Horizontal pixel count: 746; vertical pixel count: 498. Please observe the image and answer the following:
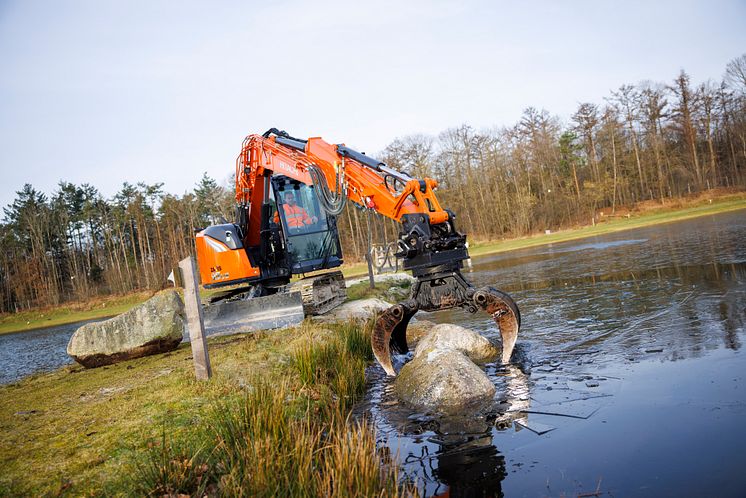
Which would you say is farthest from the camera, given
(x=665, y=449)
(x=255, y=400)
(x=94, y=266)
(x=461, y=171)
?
→ (x=94, y=266)

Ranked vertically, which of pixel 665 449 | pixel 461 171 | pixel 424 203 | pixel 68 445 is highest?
pixel 461 171

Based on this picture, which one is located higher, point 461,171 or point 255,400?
point 461,171

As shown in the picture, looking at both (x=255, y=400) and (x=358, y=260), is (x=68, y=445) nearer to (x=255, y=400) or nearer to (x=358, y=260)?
(x=255, y=400)

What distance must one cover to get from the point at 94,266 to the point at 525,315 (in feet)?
213

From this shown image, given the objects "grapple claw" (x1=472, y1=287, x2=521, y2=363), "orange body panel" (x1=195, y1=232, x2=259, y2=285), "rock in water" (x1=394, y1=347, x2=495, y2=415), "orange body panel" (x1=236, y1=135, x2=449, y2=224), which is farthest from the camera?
"orange body panel" (x1=195, y1=232, x2=259, y2=285)

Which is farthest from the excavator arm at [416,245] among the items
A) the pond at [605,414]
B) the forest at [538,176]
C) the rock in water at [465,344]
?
the forest at [538,176]

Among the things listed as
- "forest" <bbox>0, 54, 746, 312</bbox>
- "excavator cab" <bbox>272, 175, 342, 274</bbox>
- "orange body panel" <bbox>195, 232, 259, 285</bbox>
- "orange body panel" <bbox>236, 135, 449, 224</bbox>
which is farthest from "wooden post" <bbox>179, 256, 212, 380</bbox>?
"forest" <bbox>0, 54, 746, 312</bbox>

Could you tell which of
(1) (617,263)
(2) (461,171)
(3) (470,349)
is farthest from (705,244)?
(2) (461,171)

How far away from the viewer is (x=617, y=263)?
16.0 meters

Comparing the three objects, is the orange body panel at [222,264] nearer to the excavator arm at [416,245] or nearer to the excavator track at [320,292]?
the excavator track at [320,292]

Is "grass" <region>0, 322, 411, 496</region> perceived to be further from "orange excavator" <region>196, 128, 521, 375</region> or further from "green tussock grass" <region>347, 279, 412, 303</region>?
"green tussock grass" <region>347, 279, 412, 303</region>

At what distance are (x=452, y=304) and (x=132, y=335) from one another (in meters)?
6.31

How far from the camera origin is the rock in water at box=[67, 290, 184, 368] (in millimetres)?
9398

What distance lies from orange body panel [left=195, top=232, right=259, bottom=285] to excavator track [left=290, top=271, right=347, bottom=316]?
125 centimetres
